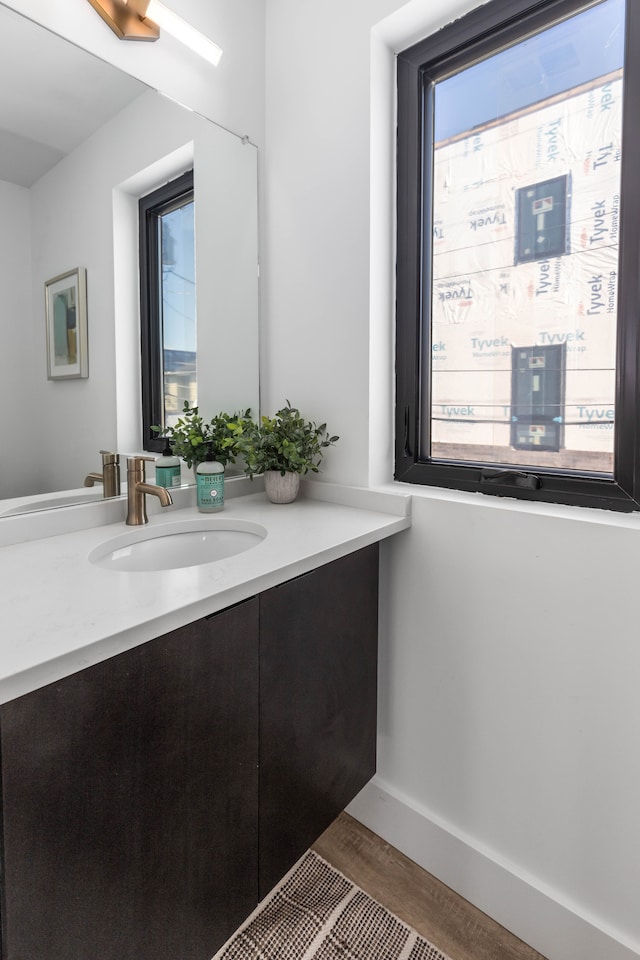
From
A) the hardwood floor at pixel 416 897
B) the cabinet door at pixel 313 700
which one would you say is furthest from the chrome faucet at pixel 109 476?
the hardwood floor at pixel 416 897

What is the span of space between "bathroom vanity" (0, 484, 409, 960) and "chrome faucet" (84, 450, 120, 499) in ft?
0.41

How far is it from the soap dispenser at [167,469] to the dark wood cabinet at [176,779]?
0.57 m

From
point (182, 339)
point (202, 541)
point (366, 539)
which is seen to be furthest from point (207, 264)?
point (366, 539)

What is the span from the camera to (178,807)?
844mm

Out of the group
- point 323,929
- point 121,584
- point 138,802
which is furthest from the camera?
point 323,929

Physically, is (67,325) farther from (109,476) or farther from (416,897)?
(416,897)

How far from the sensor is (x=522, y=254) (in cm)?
124

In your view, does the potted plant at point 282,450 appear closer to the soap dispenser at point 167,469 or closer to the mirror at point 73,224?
the soap dispenser at point 167,469

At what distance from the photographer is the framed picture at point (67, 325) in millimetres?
1161

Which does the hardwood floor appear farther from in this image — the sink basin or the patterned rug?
the sink basin

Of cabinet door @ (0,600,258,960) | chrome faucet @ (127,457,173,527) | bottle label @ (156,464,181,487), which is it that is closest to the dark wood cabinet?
cabinet door @ (0,600,258,960)

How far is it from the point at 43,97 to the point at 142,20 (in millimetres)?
337

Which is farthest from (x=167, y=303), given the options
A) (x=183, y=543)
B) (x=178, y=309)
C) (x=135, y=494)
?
(x=183, y=543)

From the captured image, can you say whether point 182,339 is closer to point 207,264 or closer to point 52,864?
point 207,264
